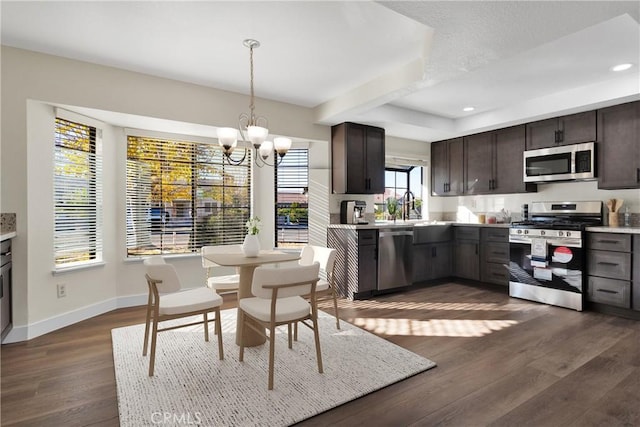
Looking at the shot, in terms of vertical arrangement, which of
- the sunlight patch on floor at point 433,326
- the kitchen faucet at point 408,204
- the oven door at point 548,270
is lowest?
the sunlight patch on floor at point 433,326

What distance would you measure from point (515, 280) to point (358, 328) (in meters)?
2.49

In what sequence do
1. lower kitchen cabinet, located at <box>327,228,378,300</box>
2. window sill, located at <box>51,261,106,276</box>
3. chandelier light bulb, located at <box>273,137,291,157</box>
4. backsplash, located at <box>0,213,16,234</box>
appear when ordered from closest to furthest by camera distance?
chandelier light bulb, located at <box>273,137,291,157</box> < backsplash, located at <box>0,213,16,234</box> < window sill, located at <box>51,261,106,276</box> < lower kitchen cabinet, located at <box>327,228,378,300</box>

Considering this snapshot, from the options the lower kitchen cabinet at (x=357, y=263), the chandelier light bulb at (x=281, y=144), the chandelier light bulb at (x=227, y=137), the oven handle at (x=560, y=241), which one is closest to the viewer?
the chandelier light bulb at (x=227, y=137)

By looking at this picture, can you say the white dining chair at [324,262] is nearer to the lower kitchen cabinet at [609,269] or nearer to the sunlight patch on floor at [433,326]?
the sunlight patch on floor at [433,326]

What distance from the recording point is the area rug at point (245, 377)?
1.90 metres

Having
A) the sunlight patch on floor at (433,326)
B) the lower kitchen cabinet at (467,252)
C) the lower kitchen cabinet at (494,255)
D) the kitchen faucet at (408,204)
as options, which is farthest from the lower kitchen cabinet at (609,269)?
the kitchen faucet at (408,204)

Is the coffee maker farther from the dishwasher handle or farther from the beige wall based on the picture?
the beige wall

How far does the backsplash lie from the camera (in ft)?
9.41

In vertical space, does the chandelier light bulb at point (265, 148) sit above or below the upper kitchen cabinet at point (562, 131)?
below

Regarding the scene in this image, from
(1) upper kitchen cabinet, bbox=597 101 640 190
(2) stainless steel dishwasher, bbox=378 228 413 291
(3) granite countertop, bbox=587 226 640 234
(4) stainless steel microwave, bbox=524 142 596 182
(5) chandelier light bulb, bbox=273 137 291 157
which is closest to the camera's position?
(5) chandelier light bulb, bbox=273 137 291 157

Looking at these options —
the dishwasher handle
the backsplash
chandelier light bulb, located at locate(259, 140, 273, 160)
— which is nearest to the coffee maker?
the dishwasher handle

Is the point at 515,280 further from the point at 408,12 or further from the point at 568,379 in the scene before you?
the point at 408,12

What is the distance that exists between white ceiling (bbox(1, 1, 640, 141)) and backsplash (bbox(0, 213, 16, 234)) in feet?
4.46

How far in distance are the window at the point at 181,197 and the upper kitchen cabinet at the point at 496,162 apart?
11.5ft
